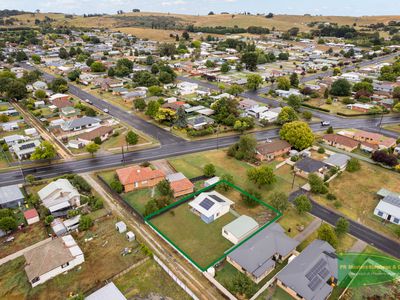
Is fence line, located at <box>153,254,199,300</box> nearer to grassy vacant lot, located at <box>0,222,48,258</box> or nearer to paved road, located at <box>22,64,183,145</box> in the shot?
grassy vacant lot, located at <box>0,222,48,258</box>

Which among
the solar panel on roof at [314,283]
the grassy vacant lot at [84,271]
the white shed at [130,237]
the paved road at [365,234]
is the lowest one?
the grassy vacant lot at [84,271]

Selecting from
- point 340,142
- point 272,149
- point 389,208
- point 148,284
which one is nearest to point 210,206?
point 148,284

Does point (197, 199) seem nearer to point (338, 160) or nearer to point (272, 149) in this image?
point (272, 149)

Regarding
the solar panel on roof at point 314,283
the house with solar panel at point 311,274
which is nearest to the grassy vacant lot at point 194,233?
the house with solar panel at point 311,274

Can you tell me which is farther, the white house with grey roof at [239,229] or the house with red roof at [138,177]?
the house with red roof at [138,177]

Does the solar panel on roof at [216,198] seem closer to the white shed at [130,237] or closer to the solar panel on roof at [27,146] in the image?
the white shed at [130,237]

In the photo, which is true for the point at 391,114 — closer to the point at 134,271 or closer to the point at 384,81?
the point at 384,81

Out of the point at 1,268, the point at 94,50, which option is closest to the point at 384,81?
the point at 1,268

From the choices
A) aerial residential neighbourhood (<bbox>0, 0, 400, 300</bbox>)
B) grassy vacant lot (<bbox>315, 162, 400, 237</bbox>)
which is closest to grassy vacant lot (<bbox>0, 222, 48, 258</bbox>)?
aerial residential neighbourhood (<bbox>0, 0, 400, 300</bbox>)
